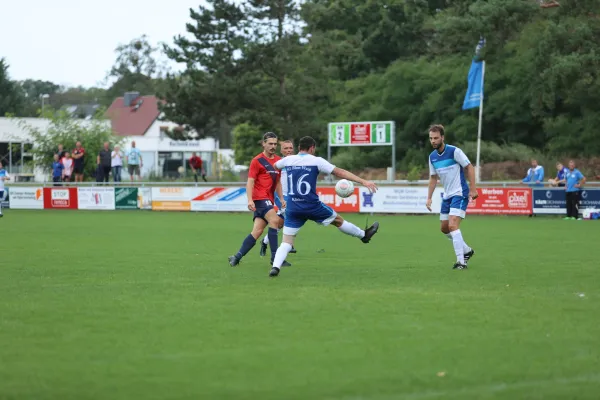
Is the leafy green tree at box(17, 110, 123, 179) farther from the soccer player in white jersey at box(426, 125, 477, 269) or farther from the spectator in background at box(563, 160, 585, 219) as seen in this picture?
the soccer player in white jersey at box(426, 125, 477, 269)

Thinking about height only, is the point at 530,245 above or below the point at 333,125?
below

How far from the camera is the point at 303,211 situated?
12102 mm

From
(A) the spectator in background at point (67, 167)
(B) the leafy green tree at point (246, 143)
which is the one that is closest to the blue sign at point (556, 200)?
(A) the spectator in background at point (67, 167)

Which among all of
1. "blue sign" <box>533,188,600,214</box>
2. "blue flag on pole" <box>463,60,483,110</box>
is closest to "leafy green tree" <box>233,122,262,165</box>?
"blue flag on pole" <box>463,60,483,110</box>

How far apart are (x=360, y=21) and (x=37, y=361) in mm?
60644

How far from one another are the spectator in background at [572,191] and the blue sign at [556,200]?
277mm

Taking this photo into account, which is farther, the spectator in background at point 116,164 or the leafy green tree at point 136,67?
the leafy green tree at point 136,67

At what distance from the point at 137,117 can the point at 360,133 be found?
7306cm

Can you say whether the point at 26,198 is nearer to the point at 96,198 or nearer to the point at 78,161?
the point at 78,161

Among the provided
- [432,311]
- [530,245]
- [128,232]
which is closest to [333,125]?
[128,232]

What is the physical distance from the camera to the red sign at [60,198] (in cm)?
3878

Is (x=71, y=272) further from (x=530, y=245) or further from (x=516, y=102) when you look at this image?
(x=516, y=102)

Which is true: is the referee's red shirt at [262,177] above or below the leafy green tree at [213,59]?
below

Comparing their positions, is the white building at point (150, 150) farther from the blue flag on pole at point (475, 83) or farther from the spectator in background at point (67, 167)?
the blue flag on pole at point (475, 83)
